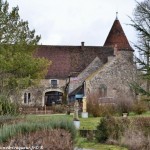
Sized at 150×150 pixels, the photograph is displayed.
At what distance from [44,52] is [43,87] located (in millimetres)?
5651

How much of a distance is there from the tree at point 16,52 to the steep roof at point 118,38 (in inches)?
1026

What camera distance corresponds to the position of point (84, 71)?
59.2 metres

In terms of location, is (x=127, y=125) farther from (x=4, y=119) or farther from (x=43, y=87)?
(x=43, y=87)

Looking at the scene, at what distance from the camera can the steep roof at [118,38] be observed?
62688 millimetres

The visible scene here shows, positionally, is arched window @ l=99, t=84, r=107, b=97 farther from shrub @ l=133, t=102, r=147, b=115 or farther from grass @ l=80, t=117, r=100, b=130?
grass @ l=80, t=117, r=100, b=130

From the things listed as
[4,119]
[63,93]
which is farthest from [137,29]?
[63,93]

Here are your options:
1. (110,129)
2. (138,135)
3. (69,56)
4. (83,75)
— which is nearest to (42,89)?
(83,75)

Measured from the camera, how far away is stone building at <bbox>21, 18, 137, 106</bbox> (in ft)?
175

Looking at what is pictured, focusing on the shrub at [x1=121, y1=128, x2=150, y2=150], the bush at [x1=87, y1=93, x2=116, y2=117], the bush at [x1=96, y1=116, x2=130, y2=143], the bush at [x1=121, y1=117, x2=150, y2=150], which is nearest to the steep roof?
the bush at [x1=87, y1=93, x2=116, y2=117]

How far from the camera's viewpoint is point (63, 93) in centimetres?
6050

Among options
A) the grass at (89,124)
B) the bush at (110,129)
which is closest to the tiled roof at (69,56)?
the grass at (89,124)

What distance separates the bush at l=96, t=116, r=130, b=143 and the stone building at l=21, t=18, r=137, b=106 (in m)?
32.4

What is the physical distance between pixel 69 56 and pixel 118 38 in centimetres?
749

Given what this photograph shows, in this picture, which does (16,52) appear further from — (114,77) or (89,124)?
(114,77)
